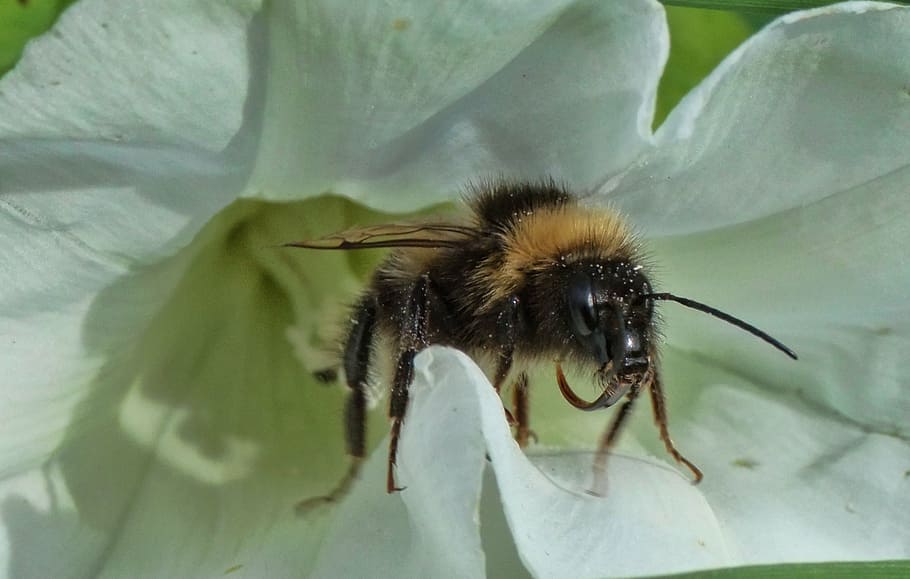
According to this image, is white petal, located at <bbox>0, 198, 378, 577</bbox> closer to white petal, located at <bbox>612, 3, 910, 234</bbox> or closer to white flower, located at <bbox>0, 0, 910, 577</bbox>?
white flower, located at <bbox>0, 0, 910, 577</bbox>

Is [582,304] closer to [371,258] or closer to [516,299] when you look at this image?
[516,299]

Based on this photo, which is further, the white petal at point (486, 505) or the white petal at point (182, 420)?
the white petal at point (182, 420)

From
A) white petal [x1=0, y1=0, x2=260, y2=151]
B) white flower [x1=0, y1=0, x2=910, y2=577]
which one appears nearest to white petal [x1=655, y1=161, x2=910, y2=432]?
white flower [x1=0, y1=0, x2=910, y2=577]

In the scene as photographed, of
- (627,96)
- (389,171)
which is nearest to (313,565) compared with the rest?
(389,171)

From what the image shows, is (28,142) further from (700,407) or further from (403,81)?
(700,407)

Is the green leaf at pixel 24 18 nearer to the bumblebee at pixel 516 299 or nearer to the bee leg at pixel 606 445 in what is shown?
the bumblebee at pixel 516 299

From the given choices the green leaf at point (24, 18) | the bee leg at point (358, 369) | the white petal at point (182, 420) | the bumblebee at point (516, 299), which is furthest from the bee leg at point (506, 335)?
the green leaf at point (24, 18)
